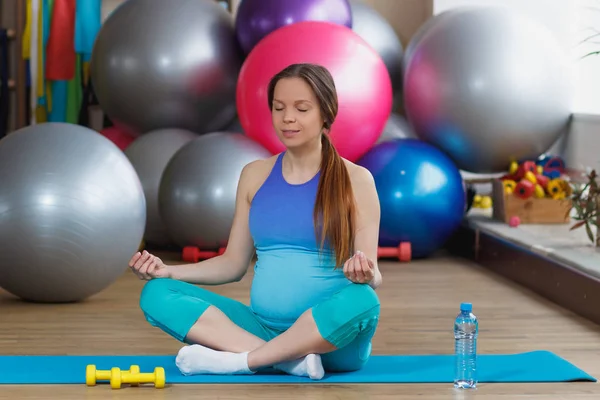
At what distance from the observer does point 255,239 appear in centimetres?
276

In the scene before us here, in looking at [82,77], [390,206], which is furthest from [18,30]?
[390,206]

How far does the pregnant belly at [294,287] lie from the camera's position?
266cm

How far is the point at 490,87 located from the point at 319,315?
2549mm

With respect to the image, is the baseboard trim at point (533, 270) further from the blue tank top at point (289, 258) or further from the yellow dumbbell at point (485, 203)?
the blue tank top at point (289, 258)

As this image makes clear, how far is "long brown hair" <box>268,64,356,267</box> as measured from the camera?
8.64 ft

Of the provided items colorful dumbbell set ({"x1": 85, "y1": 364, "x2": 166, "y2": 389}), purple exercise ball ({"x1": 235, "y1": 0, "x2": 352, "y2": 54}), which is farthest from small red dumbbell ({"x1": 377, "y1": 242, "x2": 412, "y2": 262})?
colorful dumbbell set ({"x1": 85, "y1": 364, "x2": 166, "y2": 389})

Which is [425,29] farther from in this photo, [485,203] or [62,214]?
[62,214]

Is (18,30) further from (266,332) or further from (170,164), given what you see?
(266,332)

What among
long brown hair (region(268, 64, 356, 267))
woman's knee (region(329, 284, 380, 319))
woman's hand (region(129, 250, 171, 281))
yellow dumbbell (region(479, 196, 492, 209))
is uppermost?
long brown hair (region(268, 64, 356, 267))

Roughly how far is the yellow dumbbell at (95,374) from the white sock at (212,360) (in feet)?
0.43

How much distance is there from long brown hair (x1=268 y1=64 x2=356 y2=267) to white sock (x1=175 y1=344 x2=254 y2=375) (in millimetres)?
356

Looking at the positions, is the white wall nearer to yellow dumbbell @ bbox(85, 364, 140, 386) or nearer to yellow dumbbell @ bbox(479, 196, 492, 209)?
yellow dumbbell @ bbox(479, 196, 492, 209)

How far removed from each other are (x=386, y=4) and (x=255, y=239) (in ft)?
13.2

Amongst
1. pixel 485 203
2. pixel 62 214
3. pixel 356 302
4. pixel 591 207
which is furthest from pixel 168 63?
pixel 356 302
